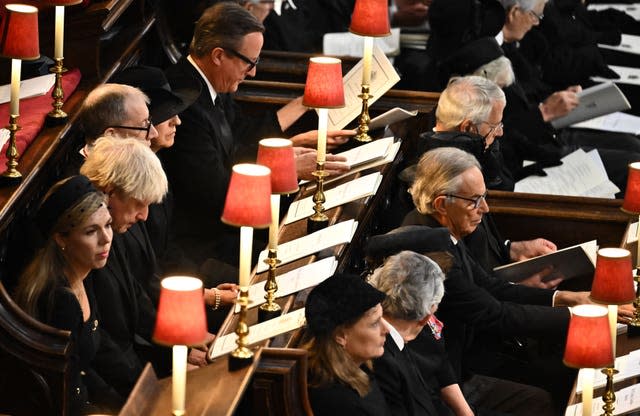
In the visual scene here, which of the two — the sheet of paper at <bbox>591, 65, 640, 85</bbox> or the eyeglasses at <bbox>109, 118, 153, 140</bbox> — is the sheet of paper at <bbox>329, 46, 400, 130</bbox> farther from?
the sheet of paper at <bbox>591, 65, 640, 85</bbox>

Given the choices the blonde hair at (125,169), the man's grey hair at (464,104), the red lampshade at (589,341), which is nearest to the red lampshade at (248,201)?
the blonde hair at (125,169)

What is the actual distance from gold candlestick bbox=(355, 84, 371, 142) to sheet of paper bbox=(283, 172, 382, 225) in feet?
2.04

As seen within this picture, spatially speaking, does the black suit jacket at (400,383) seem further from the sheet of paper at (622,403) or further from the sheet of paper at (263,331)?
the sheet of paper at (622,403)

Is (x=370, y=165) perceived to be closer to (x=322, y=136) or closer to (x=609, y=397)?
(x=322, y=136)

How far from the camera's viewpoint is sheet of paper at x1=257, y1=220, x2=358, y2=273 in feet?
19.3

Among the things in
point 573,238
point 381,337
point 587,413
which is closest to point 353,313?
point 381,337

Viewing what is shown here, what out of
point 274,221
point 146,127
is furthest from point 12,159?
point 274,221

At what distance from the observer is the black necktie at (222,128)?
7047 millimetres

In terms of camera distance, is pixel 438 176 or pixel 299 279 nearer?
pixel 299 279

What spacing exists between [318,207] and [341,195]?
8.2 inches

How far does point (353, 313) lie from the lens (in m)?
5.28

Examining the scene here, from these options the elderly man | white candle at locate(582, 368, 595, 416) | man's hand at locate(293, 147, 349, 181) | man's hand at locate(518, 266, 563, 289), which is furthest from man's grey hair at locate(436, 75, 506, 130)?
white candle at locate(582, 368, 595, 416)

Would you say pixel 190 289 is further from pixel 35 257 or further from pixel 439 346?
pixel 439 346

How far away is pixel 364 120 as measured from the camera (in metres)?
7.21
